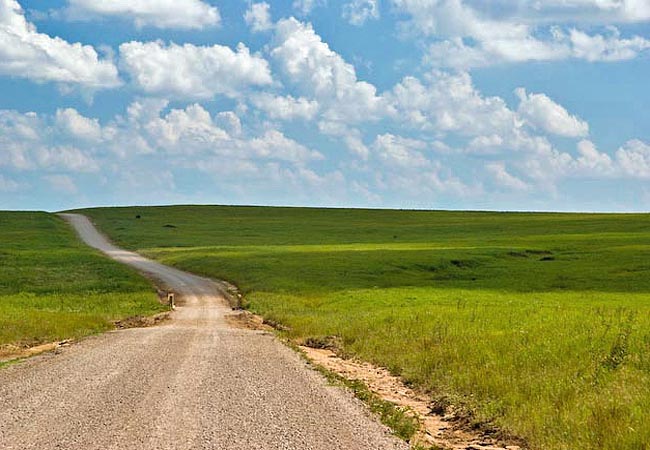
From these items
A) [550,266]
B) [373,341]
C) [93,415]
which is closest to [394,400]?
[93,415]

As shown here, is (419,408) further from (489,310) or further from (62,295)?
(62,295)

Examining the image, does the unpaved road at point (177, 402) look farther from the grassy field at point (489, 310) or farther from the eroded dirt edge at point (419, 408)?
the grassy field at point (489, 310)

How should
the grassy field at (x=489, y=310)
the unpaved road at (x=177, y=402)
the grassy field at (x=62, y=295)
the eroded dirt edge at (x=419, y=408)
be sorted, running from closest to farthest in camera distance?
the unpaved road at (x=177, y=402) < the eroded dirt edge at (x=419, y=408) < the grassy field at (x=489, y=310) < the grassy field at (x=62, y=295)

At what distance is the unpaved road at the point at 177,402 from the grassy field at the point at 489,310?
3.04 meters

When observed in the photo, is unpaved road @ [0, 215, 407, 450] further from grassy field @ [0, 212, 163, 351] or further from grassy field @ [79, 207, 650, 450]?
grassy field @ [0, 212, 163, 351]

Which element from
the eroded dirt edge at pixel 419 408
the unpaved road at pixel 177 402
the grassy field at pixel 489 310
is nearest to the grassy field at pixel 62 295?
the unpaved road at pixel 177 402

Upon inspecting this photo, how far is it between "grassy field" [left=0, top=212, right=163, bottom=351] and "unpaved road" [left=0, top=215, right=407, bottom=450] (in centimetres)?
682

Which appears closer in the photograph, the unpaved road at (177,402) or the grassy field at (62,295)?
the unpaved road at (177,402)

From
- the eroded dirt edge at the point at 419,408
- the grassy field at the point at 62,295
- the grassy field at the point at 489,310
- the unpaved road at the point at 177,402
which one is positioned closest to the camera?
the unpaved road at the point at 177,402

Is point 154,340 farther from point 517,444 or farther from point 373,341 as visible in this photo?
point 517,444

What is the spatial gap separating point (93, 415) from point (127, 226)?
12782 cm

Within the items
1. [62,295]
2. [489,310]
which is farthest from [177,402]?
[62,295]

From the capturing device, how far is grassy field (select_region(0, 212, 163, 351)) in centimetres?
3262

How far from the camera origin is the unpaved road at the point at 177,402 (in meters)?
12.9
